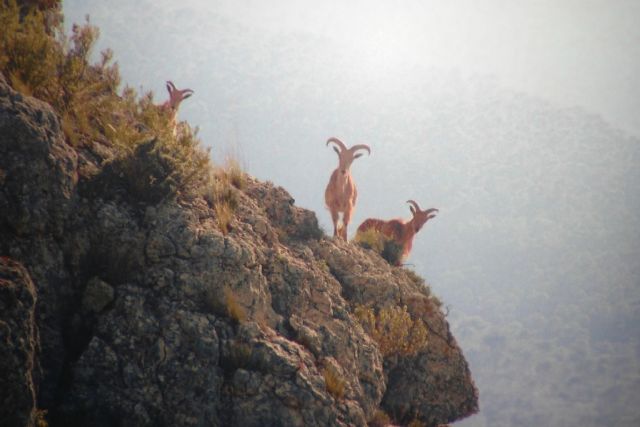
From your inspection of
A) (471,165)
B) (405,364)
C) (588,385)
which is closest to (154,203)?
(405,364)

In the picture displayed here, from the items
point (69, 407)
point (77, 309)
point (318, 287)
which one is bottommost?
point (69, 407)

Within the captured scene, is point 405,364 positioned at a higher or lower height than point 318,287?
lower

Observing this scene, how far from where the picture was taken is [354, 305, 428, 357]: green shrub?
27.3 feet

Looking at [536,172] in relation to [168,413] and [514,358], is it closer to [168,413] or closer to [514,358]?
[514,358]

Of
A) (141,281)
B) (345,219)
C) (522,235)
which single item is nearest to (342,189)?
(345,219)

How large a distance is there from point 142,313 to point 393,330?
455 cm

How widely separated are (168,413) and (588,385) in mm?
112579

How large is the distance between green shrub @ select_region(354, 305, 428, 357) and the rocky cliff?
83 cm

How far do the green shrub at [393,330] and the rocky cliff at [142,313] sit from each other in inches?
32.5

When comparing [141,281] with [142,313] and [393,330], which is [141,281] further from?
[393,330]

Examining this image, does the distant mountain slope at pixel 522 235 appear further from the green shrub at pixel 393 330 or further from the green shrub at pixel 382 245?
the green shrub at pixel 393 330

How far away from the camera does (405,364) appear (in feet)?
29.1

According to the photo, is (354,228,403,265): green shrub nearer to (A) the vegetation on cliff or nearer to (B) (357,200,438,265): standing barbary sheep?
(B) (357,200,438,265): standing barbary sheep

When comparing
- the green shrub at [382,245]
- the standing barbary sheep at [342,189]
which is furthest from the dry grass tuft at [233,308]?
the standing barbary sheep at [342,189]
